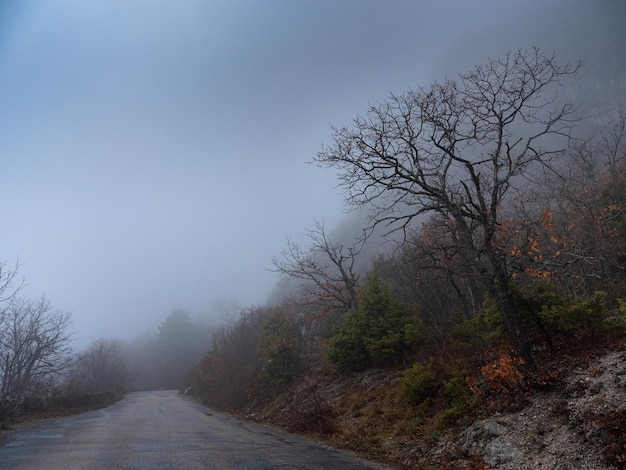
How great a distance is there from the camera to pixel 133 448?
9719 millimetres

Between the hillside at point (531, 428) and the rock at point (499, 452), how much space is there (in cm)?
2

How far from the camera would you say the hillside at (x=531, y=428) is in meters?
5.96

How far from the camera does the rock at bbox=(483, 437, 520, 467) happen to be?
6695 mm

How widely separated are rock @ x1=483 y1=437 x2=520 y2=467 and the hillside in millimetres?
17

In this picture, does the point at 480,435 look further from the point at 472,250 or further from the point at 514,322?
the point at 472,250

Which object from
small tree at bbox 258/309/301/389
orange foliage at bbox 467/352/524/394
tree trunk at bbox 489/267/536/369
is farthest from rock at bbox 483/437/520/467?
small tree at bbox 258/309/301/389

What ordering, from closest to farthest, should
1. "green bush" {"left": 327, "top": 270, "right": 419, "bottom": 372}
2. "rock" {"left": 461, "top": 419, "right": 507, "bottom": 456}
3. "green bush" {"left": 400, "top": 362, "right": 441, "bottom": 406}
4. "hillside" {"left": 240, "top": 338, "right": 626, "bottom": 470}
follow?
"hillside" {"left": 240, "top": 338, "right": 626, "bottom": 470}
"rock" {"left": 461, "top": 419, "right": 507, "bottom": 456}
"green bush" {"left": 400, "top": 362, "right": 441, "bottom": 406}
"green bush" {"left": 327, "top": 270, "right": 419, "bottom": 372}

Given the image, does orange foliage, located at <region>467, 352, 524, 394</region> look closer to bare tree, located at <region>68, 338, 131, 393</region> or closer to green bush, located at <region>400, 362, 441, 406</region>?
green bush, located at <region>400, 362, 441, 406</region>

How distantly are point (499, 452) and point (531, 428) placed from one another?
29.1 inches

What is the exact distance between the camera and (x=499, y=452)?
22.7 ft

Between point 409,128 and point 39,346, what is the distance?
3016 cm

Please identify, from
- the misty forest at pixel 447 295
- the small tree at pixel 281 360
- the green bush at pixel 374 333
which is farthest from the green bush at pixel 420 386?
the small tree at pixel 281 360

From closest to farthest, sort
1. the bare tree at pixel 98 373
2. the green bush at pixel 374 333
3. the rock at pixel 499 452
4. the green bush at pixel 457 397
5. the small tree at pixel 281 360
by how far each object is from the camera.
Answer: the rock at pixel 499 452 < the green bush at pixel 457 397 < the green bush at pixel 374 333 < the small tree at pixel 281 360 < the bare tree at pixel 98 373

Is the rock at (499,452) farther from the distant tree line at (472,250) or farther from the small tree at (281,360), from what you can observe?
the small tree at (281,360)
